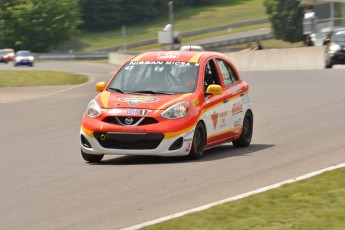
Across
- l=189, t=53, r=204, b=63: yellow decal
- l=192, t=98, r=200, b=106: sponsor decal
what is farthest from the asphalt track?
l=189, t=53, r=204, b=63: yellow decal

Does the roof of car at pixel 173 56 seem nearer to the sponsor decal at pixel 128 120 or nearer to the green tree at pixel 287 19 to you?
the sponsor decal at pixel 128 120

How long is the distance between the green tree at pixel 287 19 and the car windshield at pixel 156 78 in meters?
111

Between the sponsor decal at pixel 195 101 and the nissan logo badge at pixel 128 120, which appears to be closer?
the nissan logo badge at pixel 128 120

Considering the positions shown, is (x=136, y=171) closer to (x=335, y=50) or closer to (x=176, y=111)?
(x=176, y=111)

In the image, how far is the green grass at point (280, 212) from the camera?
7605 mm

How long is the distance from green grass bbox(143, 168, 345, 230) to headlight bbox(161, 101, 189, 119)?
10.7ft

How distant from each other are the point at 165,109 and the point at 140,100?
1.17ft

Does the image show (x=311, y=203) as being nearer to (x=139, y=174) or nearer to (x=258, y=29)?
(x=139, y=174)

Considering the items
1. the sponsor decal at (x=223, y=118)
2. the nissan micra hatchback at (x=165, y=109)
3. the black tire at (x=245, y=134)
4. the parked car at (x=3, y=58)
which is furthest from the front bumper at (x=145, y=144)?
the parked car at (x=3, y=58)

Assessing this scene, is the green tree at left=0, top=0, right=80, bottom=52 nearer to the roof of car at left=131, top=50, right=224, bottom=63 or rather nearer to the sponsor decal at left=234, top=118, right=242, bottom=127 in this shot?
the sponsor decal at left=234, top=118, right=242, bottom=127

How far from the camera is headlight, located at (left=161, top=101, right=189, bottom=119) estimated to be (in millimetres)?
12359

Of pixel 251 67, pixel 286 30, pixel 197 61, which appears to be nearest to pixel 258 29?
pixel 286 30

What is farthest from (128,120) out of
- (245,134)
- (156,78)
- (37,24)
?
(37,24)

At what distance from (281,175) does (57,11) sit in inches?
4892
